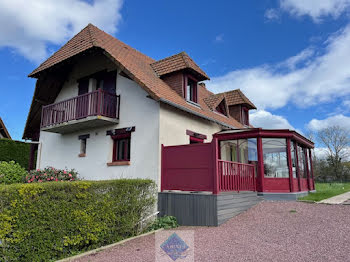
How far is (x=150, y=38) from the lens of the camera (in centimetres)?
1060

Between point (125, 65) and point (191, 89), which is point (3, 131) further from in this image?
point (191, 89)

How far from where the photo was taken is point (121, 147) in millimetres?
10305

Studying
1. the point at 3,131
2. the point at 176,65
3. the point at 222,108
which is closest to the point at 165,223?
the point at 176,65

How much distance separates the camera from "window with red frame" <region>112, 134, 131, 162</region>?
10.0m

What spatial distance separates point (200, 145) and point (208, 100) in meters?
7.01

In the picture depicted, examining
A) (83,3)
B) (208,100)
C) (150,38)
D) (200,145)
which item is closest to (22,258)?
(200,145)

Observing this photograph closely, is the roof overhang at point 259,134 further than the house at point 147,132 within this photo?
Yes

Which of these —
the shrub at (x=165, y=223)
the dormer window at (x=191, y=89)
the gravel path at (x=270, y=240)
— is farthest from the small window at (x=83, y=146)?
the gravel path at (x=270, y=240)

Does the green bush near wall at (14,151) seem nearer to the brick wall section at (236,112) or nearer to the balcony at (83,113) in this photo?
the balcony at (83,113)

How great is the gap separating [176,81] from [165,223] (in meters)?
6.46

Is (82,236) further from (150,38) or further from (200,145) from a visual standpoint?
(150,38)

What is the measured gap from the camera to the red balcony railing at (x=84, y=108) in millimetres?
9789

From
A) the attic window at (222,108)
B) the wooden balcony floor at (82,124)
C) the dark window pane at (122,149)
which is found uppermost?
the attic window at (222,108)

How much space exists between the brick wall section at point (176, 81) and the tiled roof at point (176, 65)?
300mm
